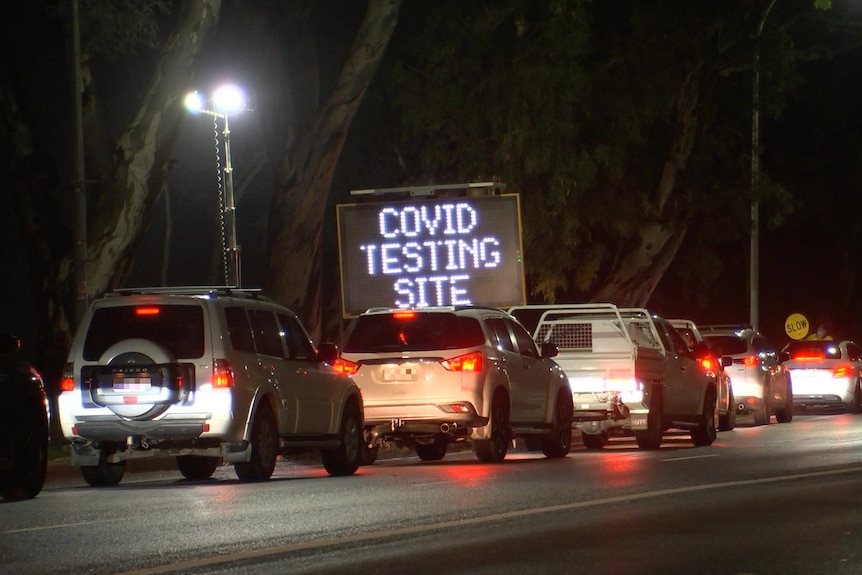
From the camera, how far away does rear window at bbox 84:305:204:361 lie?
53.3ft

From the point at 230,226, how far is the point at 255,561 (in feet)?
48.5

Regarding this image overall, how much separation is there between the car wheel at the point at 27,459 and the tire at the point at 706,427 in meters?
11.4

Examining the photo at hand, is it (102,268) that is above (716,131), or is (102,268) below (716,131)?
below

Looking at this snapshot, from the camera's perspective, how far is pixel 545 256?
35969 millimetres

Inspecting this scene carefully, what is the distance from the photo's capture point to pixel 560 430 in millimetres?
21078

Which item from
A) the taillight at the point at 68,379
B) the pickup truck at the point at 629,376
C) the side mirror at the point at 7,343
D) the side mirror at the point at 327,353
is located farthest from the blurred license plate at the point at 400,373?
the side mirror at the point at 7,343

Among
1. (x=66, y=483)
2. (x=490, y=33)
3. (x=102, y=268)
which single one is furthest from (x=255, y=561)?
(x=490, y=33)

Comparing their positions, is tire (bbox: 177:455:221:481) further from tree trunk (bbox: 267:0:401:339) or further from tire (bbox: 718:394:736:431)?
tire (bbox: 718:394:736:431)

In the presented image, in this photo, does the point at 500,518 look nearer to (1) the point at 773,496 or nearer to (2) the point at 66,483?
(1) the point at 773,496

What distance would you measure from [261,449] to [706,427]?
945 centimetres

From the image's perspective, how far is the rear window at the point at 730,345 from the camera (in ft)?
97.1

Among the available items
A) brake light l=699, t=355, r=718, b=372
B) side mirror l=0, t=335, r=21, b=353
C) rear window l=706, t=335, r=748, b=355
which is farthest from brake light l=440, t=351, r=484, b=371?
rear window l=706, t=335, r=748, b=355

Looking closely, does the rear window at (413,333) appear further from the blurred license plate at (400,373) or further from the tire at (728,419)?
the tire at (728,419)

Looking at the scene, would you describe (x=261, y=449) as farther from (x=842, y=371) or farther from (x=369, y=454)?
(x=842, y=371)
